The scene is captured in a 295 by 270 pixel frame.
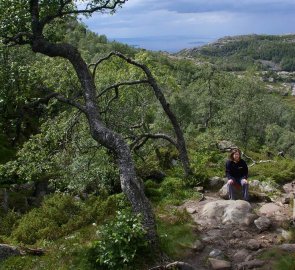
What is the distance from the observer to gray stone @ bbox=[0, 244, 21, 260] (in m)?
13.0

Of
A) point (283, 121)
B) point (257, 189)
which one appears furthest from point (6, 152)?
point (283, 121)

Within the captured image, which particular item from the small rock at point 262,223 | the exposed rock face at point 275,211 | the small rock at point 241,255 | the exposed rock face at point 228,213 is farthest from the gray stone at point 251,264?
the exposed rock face at point 275,211

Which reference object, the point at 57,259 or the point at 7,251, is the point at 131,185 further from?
the point at 7,251

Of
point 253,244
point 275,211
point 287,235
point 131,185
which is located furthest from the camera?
point 275,211

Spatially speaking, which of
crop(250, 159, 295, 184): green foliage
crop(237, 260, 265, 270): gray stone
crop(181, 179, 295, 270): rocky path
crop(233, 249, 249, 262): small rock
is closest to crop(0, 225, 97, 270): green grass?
crop(181, 179, 295, 270): rocky path

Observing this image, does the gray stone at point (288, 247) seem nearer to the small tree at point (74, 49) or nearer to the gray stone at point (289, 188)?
A: the small tree at point (74, 49)

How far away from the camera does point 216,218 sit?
15891 millimetres

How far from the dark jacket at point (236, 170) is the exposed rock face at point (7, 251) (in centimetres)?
938

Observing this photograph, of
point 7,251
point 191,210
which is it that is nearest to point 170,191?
point 191,210

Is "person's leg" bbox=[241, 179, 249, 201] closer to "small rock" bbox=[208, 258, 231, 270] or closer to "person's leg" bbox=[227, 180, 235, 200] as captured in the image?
"person's leg" bbox=[227, 180, 235, 200]

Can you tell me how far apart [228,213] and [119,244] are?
223 inches

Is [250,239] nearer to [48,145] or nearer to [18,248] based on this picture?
Answer: [18,248]

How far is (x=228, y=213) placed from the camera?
15641 mm

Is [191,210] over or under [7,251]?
under
